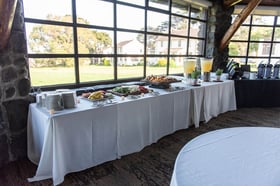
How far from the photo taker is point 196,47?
5.26 metres

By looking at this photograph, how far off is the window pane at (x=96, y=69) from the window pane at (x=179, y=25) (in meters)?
1.86

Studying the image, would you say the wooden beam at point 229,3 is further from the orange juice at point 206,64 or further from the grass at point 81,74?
the grass at point 81,74

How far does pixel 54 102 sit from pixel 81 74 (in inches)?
43.7

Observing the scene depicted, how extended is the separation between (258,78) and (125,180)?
423cm

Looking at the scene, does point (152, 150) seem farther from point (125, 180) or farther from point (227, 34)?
point (227, 34)

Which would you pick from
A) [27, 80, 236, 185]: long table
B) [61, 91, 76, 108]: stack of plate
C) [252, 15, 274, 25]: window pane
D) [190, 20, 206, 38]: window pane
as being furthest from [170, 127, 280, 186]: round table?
[252, 15, 274, 25]: window pane

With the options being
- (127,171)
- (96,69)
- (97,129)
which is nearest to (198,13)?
(96,69)

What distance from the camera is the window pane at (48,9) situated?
2385 mm

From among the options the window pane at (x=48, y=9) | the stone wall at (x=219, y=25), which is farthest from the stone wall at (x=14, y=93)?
the stone wall at (x=219, y=25)

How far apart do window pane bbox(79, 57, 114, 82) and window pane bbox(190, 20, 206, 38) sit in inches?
105

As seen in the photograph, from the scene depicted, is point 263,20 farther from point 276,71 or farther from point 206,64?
point 206,64

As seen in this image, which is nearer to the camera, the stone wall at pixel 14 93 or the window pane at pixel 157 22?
the stone wall at pixel 14 93

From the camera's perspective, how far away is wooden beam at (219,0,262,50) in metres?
4.49

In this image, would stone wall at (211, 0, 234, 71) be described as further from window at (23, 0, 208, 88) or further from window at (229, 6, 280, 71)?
window at (23, 0, 208, 88)
